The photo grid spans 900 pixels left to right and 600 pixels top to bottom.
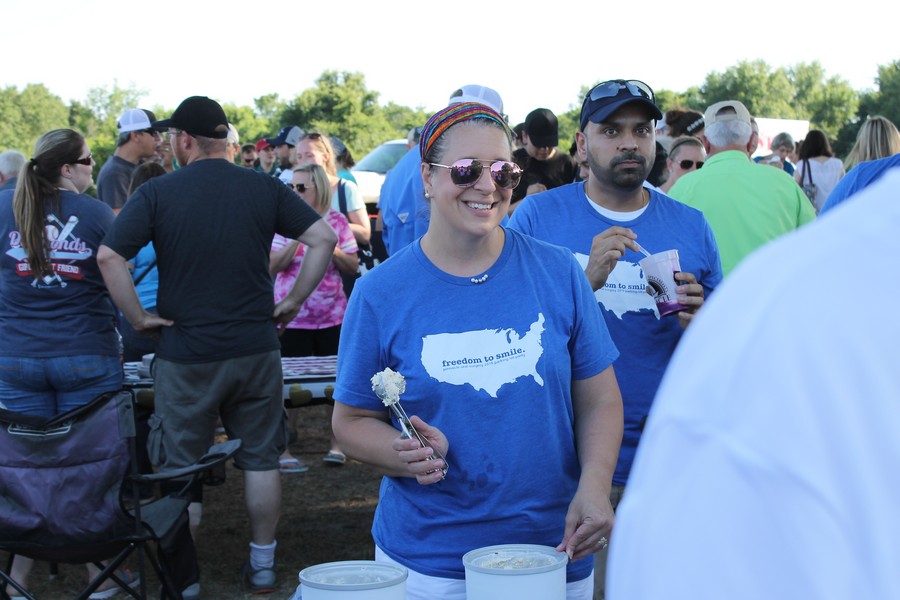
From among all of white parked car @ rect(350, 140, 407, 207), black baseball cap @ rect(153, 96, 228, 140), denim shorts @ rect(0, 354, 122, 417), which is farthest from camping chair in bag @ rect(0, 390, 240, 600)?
white parked car @ rect(350, 140, 407, 207)

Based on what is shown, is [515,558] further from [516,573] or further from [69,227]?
[69,227]

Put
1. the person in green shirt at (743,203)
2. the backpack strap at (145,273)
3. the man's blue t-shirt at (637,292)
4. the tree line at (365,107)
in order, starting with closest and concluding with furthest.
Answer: the man's blue t-shirt at (637,292), the person in green shirt at (743,203), the backpack strap at (145,273), the tree line at (365,107)

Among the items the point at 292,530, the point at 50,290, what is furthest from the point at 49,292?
the point at 292,530

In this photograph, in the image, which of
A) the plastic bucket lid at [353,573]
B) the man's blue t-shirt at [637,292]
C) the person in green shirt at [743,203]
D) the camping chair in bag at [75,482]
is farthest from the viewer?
the person in green shirt at [743,203]

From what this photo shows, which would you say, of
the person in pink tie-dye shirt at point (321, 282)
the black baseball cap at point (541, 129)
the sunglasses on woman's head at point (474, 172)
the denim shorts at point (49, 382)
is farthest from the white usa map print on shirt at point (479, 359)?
the black baseball cap at point (541, 129)

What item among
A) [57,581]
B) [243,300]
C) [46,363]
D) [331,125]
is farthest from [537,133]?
[331,125]

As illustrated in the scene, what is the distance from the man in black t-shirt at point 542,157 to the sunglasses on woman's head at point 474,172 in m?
4.38

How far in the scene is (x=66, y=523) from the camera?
3.65 metres

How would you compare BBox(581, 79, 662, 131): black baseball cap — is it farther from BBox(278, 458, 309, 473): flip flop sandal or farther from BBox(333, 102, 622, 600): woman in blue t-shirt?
BBox(278, 458, 309, 473): flip flop sandal

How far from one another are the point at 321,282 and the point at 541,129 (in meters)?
1.95

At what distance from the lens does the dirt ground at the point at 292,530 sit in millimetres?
5051

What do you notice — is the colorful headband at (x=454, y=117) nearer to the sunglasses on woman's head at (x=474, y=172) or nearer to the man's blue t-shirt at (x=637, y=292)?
the sunglasses on woman's head at (x=474, y=172)

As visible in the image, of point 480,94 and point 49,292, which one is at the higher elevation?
point 480,94

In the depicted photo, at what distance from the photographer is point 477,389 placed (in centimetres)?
225
